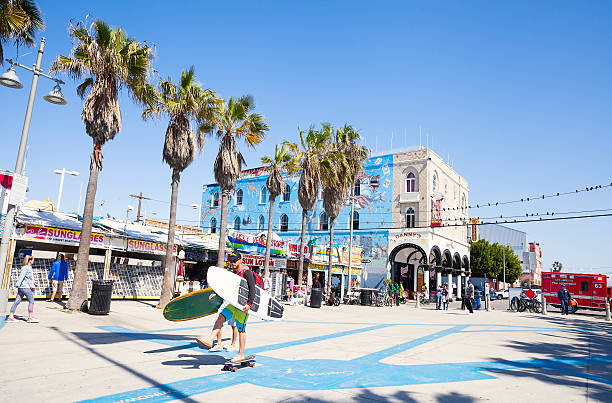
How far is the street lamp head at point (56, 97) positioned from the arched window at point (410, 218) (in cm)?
3318

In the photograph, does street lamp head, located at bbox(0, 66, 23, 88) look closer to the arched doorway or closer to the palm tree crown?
the palm tree crown

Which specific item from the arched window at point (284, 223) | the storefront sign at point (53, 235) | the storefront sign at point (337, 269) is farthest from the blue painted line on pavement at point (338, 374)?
the arched window at point (284, 223)

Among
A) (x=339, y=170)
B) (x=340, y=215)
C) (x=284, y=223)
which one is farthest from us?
(x=284, y=223)

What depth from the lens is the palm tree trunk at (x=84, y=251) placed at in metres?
13.6

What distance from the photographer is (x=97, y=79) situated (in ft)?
46.4

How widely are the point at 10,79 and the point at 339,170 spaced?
18243 millimetres

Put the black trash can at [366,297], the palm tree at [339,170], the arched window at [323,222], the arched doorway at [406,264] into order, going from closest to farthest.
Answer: the palm tree at [339,170], the black trash can at [366,297], the arched doorway at [406,264], the arched window at [323,222]

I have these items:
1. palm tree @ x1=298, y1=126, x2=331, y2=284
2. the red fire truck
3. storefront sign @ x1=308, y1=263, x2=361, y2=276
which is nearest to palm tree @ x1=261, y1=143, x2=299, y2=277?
palm tree @ x1=298, y1=126, x2=331, y2=284

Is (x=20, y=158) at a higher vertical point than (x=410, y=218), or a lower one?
lower

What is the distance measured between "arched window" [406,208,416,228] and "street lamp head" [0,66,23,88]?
34.5m

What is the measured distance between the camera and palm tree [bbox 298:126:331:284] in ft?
81.2

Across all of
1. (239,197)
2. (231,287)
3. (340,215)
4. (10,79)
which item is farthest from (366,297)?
(239,197)

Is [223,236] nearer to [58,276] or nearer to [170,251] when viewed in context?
[170,251]

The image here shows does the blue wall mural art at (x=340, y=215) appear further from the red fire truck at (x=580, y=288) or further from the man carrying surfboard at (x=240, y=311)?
the man carrying surfboard at (x=240, y=311)
